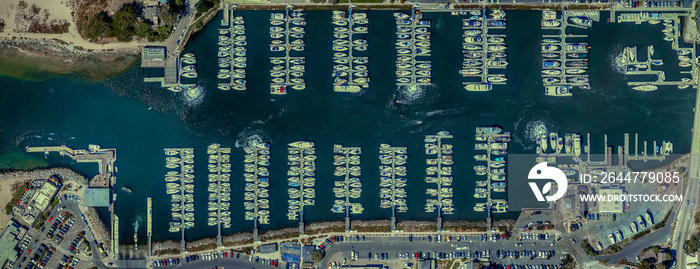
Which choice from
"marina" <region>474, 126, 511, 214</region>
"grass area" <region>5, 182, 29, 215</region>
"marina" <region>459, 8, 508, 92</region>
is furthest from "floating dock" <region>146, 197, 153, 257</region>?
"marina" <region>459, 8, 508, 92</region>

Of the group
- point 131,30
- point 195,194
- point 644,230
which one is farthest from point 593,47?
point 131,30

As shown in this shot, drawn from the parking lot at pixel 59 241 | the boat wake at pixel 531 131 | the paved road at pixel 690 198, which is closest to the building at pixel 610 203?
the paved road at pixel 690 198

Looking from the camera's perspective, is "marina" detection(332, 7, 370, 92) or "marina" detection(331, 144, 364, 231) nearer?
"marina" detection(332, 7, 370, 92)

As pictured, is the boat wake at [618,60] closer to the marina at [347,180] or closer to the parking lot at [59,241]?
the marina at [347,180]

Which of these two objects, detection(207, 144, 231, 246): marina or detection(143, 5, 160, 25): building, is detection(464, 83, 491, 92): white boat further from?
detection(143, 5, 160, 25): building

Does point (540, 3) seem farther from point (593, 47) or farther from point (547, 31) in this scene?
point (593, 47)
